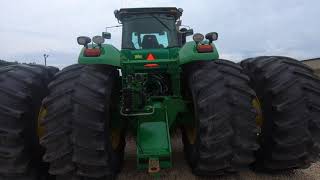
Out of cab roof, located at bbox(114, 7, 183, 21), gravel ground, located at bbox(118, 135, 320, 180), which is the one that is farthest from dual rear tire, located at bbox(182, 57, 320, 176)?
cab roof, located at bbox(114, 7, 183, 21)

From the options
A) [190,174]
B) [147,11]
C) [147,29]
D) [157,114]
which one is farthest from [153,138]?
[147,11]

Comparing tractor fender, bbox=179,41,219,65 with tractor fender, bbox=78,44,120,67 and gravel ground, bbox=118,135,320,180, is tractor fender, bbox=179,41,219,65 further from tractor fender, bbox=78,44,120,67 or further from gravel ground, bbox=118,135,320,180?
gravel ground, bbox=118,135,320,180

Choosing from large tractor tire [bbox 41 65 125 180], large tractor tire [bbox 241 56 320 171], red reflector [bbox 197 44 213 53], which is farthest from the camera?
red reflector [bbox 197 44 213 53]

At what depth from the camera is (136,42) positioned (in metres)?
6.93

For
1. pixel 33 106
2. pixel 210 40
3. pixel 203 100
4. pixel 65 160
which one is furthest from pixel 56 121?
pixel 210 40

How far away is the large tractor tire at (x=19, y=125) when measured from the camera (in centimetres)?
496

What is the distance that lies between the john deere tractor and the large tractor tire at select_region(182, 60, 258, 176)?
1cm

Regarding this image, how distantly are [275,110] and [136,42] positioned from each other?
2435mm

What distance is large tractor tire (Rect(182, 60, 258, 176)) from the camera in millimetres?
4871

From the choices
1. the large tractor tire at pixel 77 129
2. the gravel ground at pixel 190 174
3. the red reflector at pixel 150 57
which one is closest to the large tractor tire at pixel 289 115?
the gravel ground at pixel 190 174

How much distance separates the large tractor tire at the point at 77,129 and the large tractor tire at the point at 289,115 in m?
1.92

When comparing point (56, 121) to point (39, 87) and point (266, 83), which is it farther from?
point (266, 83)

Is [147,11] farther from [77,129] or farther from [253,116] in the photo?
[77,129]

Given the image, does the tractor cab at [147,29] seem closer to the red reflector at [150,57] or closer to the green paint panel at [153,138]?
the red reflector at [150,57]
